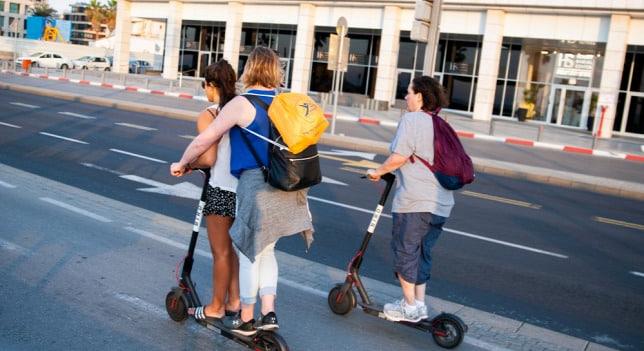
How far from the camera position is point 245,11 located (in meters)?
45.3

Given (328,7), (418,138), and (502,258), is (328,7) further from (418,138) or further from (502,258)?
(418,138)

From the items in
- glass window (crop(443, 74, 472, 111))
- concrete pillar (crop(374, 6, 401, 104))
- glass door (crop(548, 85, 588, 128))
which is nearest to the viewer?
glass door (crop(548, 85, 588, 128))

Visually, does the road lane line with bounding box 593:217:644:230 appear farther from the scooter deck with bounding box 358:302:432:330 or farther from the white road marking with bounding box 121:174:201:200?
the scooter deck with bounding box 358:302:432:330

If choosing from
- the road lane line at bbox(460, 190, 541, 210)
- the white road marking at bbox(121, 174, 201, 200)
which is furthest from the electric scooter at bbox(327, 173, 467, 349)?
the road lane line at bbox(460, 190, 541, 210)

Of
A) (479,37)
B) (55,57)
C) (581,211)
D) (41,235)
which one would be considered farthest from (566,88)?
(55,57)

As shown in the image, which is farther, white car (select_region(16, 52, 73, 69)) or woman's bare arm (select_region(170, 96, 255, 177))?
white car (select_region(16, 52, 73, 69))

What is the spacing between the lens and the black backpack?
3.96 meters

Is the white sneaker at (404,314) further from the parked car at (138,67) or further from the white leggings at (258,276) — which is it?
the parked car at (138,67)

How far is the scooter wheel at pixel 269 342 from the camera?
4.04 metres

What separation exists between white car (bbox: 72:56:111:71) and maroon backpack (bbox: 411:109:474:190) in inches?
2324

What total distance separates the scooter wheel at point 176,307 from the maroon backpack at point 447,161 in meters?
1.86

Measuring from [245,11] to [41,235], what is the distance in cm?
4038

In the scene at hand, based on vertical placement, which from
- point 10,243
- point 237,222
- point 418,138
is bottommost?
point 10,243

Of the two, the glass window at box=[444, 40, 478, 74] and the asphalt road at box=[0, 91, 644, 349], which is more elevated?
the glass window at box=[444, 40, 478, 74]
